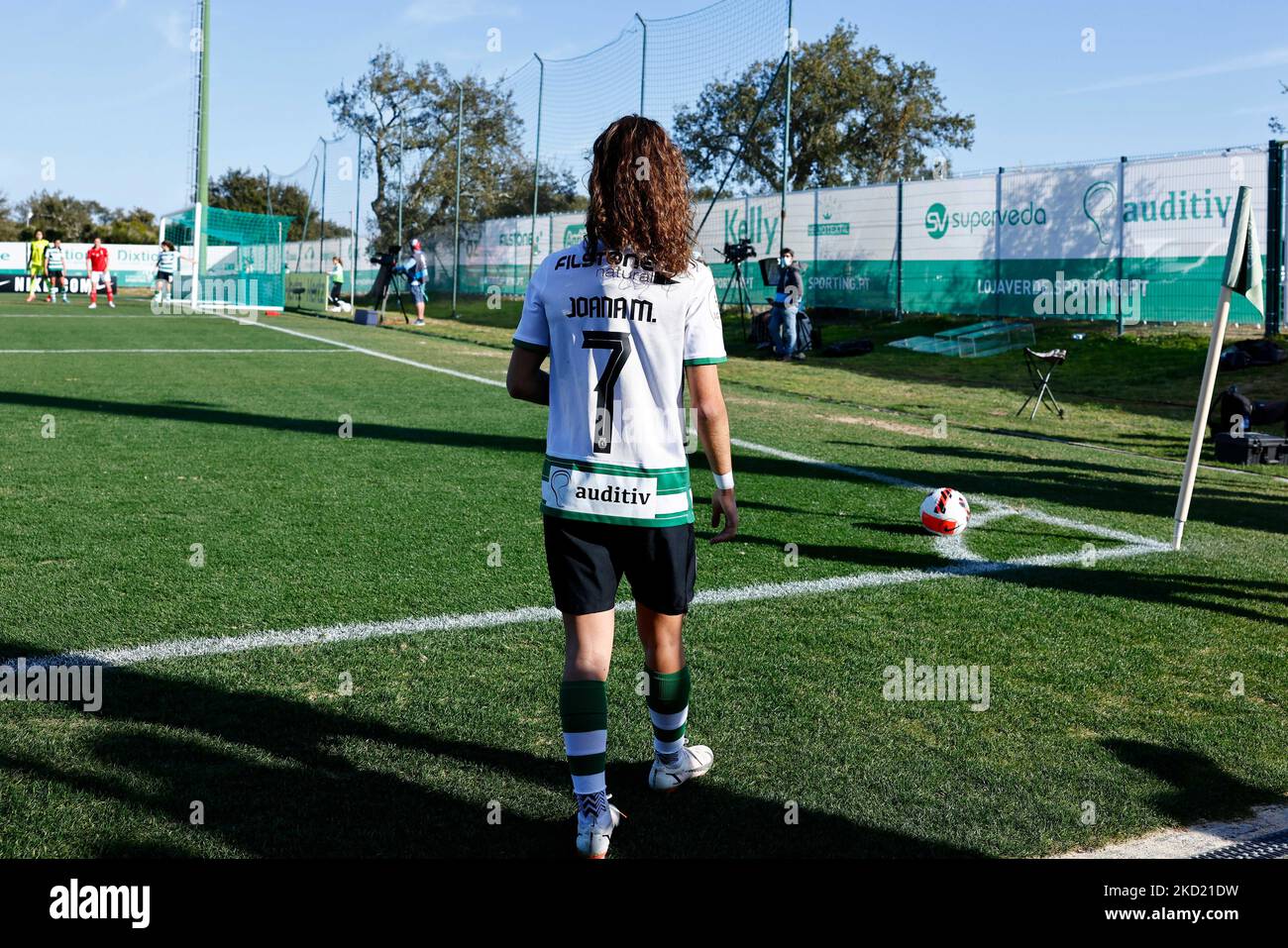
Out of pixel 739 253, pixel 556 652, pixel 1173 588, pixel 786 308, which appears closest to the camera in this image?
pixel 556 652

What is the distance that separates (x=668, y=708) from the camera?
350cm

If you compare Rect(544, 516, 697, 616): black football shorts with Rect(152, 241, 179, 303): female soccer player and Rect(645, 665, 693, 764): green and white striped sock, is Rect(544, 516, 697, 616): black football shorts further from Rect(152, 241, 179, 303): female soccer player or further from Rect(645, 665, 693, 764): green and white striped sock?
Rect(152, 241, 179, 303): female soccer player

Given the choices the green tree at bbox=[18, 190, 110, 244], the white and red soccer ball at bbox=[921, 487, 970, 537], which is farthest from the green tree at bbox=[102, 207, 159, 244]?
the white and red soccer ball at bbox=[921, 487, 970, 537]

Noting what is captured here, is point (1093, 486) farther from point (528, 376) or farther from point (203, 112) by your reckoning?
point (203, 112)

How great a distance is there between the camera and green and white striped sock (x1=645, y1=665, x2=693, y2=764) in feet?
11.4

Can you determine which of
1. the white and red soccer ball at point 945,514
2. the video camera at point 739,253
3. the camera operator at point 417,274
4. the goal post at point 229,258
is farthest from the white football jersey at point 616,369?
the goal post at point 229,258

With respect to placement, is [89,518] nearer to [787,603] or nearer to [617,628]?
[617,628]

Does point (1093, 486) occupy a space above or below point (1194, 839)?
above

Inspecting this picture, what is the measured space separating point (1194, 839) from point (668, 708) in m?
1.58

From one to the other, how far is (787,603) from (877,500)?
295 centimetres

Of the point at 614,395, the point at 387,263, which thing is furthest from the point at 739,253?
the point at 614,395

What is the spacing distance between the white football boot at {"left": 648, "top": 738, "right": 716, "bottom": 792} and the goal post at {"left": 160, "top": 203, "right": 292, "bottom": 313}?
105 feet
